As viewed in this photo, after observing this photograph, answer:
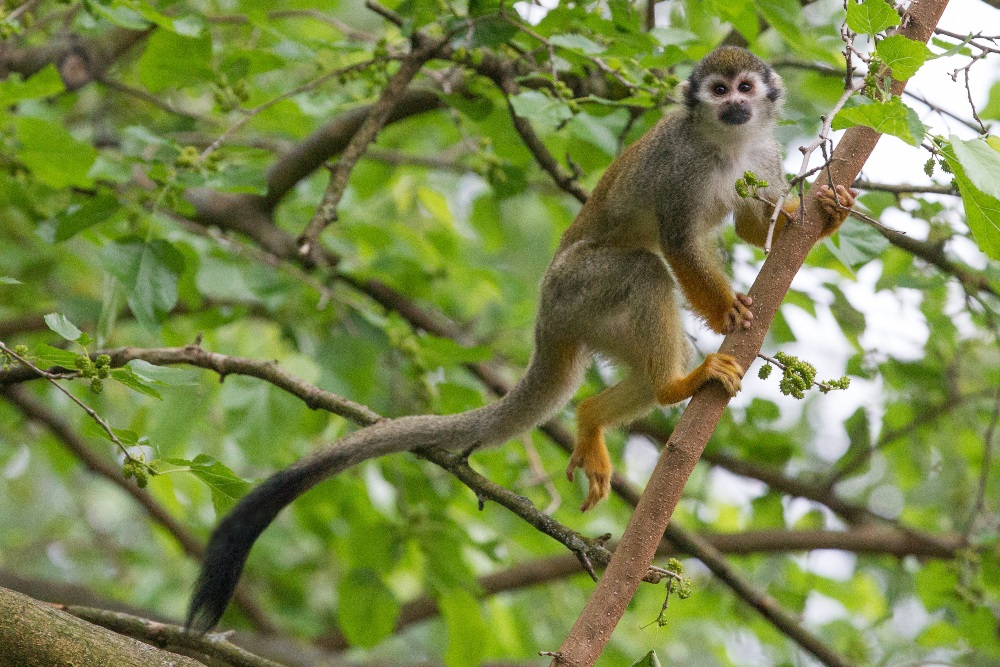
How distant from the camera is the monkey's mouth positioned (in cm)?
358

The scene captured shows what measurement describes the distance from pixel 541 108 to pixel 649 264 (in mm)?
851

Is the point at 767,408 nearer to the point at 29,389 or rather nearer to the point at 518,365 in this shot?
the point at 518,365

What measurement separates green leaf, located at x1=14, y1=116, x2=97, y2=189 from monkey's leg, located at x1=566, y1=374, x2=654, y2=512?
2052mm

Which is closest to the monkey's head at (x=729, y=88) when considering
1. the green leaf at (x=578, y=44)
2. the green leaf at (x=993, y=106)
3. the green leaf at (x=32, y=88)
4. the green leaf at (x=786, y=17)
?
the green leaf at (x=786, y=17)

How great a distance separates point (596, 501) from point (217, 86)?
2121mm

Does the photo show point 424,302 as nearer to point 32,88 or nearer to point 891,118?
point 32,88

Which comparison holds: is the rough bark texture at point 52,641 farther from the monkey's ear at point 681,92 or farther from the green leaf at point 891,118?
the monkey's ear at point 681,92

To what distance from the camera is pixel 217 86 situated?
3.79 metres

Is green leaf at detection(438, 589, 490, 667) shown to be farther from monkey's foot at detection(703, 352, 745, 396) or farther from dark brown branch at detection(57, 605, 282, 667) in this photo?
monkey's foot at detection(703, 352, 745, 396)

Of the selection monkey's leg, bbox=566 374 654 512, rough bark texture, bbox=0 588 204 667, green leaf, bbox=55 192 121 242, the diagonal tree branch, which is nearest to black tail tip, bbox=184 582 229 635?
rough bark texture, bbox=0 588 204 667

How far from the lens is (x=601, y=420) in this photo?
370cm

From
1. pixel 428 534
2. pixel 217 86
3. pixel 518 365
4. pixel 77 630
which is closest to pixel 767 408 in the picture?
pixel 518 365

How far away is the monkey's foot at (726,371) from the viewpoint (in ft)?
8.89

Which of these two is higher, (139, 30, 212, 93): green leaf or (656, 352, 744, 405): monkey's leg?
(139, 30, 212, 93): green leaf
